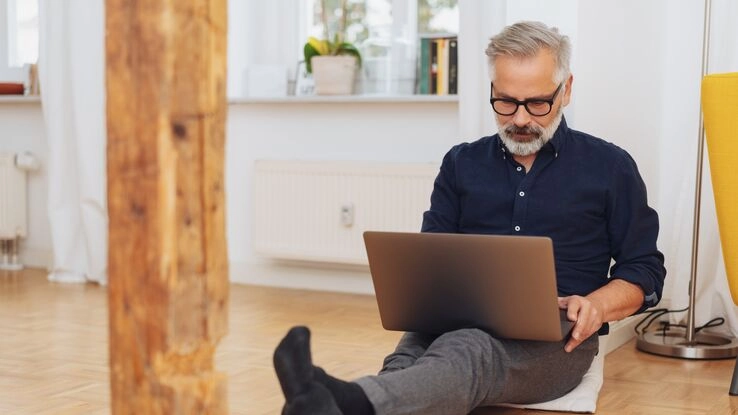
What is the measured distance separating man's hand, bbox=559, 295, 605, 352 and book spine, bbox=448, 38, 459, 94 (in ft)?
7.03

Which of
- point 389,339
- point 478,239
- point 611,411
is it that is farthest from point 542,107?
point 389,339

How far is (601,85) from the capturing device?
3168mm

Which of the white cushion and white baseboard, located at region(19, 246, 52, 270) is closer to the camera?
the white cushion

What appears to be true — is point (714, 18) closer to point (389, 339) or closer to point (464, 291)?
point (389, 339)

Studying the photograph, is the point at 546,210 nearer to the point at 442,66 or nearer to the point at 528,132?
the point at 528,132

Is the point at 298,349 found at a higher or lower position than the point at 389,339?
higher

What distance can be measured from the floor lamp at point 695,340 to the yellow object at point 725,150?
54 centimetres

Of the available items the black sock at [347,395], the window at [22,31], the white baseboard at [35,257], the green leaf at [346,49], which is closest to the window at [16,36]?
the window at [22,31]

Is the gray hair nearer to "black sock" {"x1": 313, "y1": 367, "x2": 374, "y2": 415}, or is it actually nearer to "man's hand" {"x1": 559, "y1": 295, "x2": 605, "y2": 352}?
"man's hand" {"x1": 559, "y1": 295, "x2": 605, "y2": 352}

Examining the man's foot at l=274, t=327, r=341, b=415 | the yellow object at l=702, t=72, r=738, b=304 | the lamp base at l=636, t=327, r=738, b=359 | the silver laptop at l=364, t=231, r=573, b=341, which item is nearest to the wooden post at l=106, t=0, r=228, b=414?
the man's foot at l=274, t=327, r=341, b=415

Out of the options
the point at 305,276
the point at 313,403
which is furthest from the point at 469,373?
the point at 305,276

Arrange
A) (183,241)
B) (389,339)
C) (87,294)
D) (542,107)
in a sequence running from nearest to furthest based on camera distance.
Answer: (183,241), (542,107), (389,339), (87,294)

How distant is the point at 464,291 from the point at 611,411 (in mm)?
543

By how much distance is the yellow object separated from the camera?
8.34 ft
